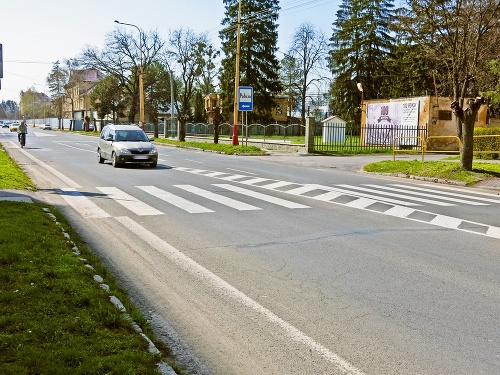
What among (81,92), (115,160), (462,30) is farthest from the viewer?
(81,92)

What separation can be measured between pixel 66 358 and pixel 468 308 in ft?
12.3

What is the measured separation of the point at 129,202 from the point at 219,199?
2.07m

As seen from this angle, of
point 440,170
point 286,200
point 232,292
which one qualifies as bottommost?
point 232,292

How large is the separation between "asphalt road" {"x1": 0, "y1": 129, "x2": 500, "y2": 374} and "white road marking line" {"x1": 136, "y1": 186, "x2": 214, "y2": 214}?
0.04 meters

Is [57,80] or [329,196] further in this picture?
[57,80]

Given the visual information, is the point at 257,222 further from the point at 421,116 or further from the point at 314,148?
the point at 421,116

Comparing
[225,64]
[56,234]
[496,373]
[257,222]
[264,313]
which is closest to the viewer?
[496,373]

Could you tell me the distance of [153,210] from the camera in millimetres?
10742

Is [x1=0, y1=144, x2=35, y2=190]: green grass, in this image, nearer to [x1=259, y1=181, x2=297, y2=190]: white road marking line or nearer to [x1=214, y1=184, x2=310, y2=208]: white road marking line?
[x1=214, y1=184, x2=310, y2=208]: white road marking line

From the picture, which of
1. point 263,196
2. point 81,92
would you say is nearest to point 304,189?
point 263,196

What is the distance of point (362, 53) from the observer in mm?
65250

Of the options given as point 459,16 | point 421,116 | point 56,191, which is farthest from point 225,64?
point 56,191

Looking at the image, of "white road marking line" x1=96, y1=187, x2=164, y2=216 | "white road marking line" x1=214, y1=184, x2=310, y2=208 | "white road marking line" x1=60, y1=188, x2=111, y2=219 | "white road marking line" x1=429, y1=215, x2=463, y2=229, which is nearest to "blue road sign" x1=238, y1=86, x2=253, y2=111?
"white road marking line" x1=214, y1=184, x2=310, y2=208

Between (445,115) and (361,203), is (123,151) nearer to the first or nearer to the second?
(361,203)
